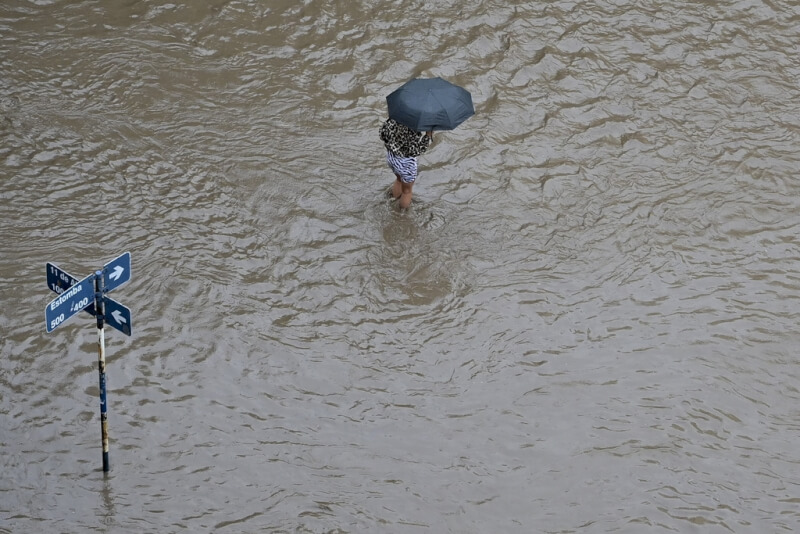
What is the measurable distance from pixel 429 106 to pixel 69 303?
3939mm

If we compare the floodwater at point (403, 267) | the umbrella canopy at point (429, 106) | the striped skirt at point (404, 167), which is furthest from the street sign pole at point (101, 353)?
the striped skirt at point (404, 167)

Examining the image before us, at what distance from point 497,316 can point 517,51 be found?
4.56 meters

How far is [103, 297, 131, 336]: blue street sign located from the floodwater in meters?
1.18

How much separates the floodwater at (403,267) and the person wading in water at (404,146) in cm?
56

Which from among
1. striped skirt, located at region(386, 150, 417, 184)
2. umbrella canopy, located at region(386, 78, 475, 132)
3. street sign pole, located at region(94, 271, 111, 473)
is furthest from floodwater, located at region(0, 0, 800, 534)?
umbrella canopy, located at region(386, 78, 475, 132)

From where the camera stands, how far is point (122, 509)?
6.29 meters

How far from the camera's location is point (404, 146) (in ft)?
29.0

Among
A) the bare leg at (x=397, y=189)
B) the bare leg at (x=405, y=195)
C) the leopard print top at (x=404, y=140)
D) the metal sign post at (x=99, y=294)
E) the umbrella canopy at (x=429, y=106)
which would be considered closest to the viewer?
the metal sign post at (x=99, y=294)

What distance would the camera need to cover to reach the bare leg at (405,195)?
916 cm

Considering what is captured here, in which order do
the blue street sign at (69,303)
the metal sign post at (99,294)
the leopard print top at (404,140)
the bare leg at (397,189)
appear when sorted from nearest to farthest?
the blue street sign at (69,303) → the metal sign post at (99,294) → the leopard print top at (404,140) → the bare leg at (397,189)

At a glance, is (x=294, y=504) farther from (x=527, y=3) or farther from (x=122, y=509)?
(x=527, y=3)

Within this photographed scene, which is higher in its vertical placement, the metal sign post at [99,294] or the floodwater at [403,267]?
the metal sign post at [99,294]

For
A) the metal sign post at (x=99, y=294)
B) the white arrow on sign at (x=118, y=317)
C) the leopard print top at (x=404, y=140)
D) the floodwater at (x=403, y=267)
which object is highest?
the metal sign post at (x=99, y=294)

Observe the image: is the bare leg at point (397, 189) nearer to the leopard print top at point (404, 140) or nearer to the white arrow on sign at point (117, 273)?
the leopard print top at point (404, 140)
